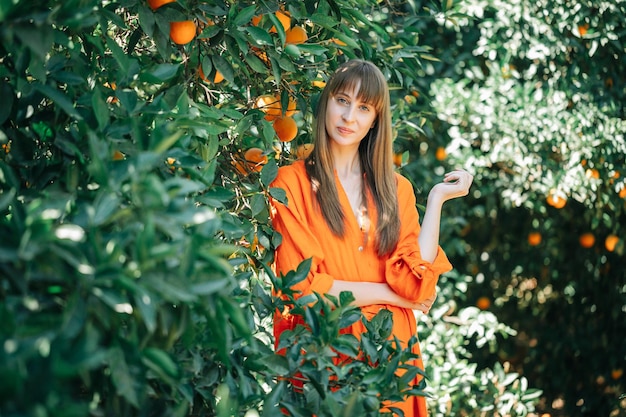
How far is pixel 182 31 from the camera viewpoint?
61.7 inches

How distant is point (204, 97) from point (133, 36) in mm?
243

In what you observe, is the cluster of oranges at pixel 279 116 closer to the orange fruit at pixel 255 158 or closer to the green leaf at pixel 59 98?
the orange fruit at pixel 255 158

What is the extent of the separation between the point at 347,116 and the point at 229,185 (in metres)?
0.36

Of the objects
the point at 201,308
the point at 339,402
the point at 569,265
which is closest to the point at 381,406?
the point at 339,402

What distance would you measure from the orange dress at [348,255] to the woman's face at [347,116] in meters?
0.13

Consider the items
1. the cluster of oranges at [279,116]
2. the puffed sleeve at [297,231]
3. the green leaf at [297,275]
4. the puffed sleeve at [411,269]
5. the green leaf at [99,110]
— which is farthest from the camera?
the cluster of oranges at [279,116]

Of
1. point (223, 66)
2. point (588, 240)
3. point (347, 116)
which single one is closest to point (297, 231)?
point (347, 116)

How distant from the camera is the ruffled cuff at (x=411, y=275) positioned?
6.25 ft

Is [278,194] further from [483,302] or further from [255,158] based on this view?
[483,302]

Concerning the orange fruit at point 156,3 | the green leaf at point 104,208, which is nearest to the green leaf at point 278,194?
the orange fruit at point 156,3

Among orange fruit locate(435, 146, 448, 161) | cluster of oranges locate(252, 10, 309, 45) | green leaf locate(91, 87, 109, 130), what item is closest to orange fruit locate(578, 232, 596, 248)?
orange fruit locate(435, 146, 448, 161)

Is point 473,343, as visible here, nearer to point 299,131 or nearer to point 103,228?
point 299,131

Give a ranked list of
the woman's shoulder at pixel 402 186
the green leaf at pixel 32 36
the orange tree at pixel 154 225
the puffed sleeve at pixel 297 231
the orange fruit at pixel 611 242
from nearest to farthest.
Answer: the orange tree at pixel 154 225 → the green leaf at pixel 32 36 → the puffed sleeve at pixel 297 231 → the woman's shoulder at pixel 402 186 → the orange fruit at pixel 611 242

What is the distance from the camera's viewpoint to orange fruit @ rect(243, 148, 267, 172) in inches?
76.8
